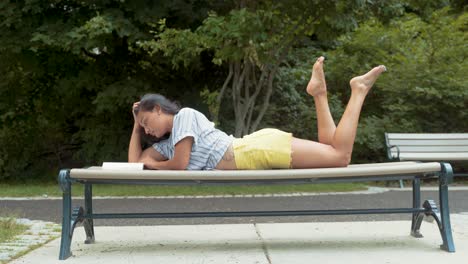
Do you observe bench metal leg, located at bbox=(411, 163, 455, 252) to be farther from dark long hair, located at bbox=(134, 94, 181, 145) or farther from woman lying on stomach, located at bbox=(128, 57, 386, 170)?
dark long hair, located at bbox=(134, 94, 181, 145)

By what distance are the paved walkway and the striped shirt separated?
2.02 feet

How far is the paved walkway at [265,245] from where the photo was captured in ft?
13.3

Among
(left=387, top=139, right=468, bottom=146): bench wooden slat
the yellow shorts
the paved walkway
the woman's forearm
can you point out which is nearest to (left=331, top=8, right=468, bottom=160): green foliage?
(left=387, top=139, right=468, bottom=146): bench wooden slat

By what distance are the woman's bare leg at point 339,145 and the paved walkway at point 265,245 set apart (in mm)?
600

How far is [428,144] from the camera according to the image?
34.5ft

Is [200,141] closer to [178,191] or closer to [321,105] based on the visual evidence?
[321,105]

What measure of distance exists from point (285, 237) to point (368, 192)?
4267 mm

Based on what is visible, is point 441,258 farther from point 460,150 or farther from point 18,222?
point 460,150

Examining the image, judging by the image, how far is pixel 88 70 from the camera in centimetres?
1212

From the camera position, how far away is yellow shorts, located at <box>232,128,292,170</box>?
4.27 metres

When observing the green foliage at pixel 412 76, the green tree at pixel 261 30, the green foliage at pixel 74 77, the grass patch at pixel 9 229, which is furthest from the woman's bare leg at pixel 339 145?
the green foliage at pixel 412 76

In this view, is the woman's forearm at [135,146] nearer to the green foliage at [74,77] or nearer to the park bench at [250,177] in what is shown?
the park bench at [250,177]

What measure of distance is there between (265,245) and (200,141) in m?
0.91

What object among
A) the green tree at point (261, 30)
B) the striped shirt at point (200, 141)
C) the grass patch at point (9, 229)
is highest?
the green tree at point (261, 30)
